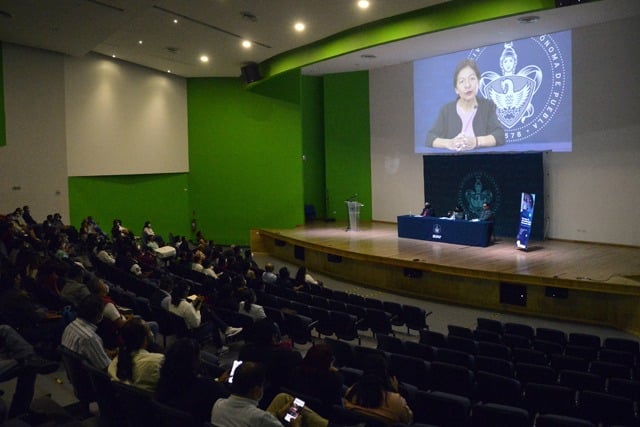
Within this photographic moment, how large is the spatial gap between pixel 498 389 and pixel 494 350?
128 centimetres

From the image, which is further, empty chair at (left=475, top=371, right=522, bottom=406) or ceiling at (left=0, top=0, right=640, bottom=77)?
ceiling at (left=0, top=0, right=640, bottom=77)

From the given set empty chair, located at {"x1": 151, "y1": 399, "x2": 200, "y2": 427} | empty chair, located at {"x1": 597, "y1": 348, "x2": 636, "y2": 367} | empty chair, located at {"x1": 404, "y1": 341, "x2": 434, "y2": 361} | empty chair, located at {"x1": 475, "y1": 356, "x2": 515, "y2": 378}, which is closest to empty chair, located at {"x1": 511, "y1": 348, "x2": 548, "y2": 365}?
empty chair, located at {"x1": 475, "y1": 356, "x2": 515, "y2": 378}

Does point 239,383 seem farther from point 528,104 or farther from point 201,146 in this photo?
point 201,146

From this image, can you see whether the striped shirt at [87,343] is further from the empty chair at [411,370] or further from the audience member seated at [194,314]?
the empty chair at [411,370]

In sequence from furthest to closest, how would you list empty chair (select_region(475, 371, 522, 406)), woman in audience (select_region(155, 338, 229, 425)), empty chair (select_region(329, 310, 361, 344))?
empty chair (select_region(329, 310, 361, 344)) < empty chair (select_region(475, 371, 522, 406)) < woman in audience (select_region(155, 338, 229, 425))

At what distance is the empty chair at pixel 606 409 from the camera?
4188 millimetres

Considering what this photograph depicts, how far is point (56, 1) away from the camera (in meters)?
9.37

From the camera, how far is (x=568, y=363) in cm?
545

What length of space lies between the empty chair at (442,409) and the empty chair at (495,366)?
1.28 meters

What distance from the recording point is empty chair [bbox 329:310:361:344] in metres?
6.96

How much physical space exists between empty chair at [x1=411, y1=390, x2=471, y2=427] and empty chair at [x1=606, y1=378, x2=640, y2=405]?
1466mm

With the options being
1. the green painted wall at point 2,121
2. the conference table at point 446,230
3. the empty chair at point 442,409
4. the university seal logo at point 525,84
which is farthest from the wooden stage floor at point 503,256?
the green painted wall at point 2,121

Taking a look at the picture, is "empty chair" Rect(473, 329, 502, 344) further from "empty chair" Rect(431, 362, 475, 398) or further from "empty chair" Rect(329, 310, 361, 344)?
"empty chair" Rect(431, 362, 475, 398)

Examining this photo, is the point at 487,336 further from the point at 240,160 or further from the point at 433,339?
the point at 240,160
